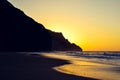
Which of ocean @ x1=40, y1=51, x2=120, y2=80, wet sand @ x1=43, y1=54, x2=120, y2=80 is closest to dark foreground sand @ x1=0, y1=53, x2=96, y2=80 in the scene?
wet sand @ x1=43, y1=54, x2=120, y2=80

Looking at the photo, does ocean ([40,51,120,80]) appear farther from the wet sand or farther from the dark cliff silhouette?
the dark cliff silhouette

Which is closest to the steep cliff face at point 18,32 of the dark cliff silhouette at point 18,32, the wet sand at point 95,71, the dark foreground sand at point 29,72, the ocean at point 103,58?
the dark cliff silhouette at point 18,32

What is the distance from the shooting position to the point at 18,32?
100812 mm

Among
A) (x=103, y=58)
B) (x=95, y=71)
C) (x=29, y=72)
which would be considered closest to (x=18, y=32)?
(x=103, y=58)

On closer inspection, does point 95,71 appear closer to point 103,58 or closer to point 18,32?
point 103,58

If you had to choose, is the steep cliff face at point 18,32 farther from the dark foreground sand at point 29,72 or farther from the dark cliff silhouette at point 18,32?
the dark foreground sand at point 29,72

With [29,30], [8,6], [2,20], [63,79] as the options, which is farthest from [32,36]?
[63,79]

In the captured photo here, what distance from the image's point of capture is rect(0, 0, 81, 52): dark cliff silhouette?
88.4 metres

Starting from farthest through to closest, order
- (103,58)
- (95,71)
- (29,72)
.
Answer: (103,58), (95,71), (29,72)

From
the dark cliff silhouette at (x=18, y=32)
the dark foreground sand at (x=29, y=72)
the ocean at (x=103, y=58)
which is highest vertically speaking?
the dark cliff silhouette at (x=18, y=32)

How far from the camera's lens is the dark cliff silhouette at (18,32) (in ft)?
290

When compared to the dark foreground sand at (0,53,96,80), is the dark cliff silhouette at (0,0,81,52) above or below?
above

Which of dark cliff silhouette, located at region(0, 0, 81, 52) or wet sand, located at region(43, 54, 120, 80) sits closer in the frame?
wet sand, located at region(43, 54, 120, 80)

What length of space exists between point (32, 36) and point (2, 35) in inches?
1166
